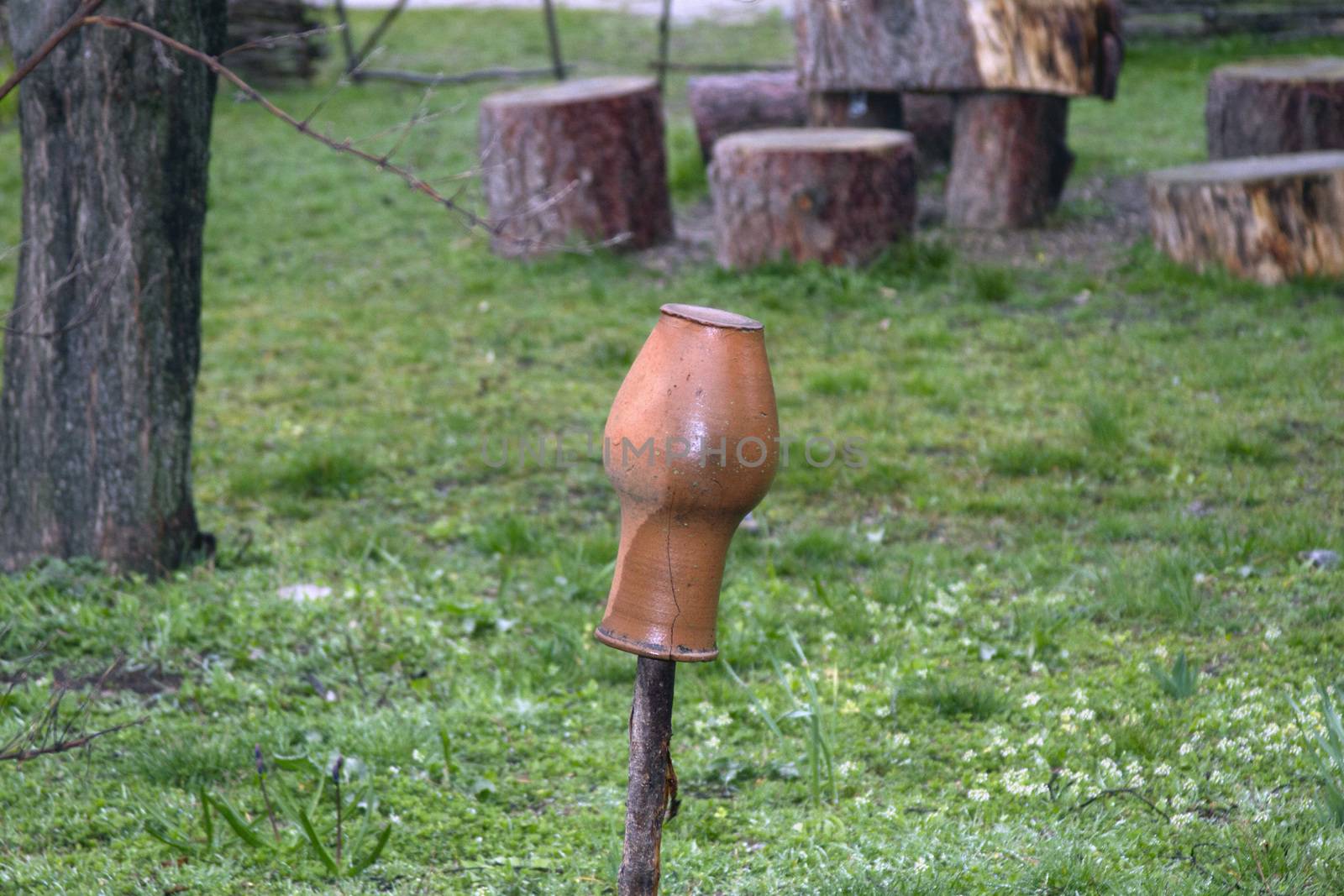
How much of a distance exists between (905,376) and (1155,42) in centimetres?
1034

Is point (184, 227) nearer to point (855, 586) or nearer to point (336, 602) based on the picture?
point (336, 602)

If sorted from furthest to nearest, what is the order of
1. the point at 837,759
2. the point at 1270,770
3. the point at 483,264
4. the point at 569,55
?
the point at 569,55, the point at 483,264, the point at 837,759, the point at 1270,770

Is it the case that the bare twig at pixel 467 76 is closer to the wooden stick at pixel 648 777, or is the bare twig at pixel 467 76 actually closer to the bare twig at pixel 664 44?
the bare twig at pixel 664 44

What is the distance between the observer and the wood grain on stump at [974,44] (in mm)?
7762

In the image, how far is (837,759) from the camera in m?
3.16

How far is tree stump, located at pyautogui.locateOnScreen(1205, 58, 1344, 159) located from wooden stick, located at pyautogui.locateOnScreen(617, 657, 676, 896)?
302 inches

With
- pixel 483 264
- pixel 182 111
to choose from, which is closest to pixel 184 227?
pixel 182 111

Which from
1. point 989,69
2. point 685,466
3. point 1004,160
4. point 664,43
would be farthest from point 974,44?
point 685,466

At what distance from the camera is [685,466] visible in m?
2.02

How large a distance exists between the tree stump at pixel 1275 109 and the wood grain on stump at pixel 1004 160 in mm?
1174

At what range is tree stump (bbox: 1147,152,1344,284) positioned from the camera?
664cm

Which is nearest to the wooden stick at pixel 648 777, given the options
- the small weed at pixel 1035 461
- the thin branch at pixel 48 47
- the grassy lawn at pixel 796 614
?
the grassy lawn at pixel 796 614

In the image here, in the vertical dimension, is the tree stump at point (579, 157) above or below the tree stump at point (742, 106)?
below

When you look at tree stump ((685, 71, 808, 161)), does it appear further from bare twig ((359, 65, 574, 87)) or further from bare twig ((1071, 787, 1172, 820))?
bare twig ((1071, 787, 1172, 820))
